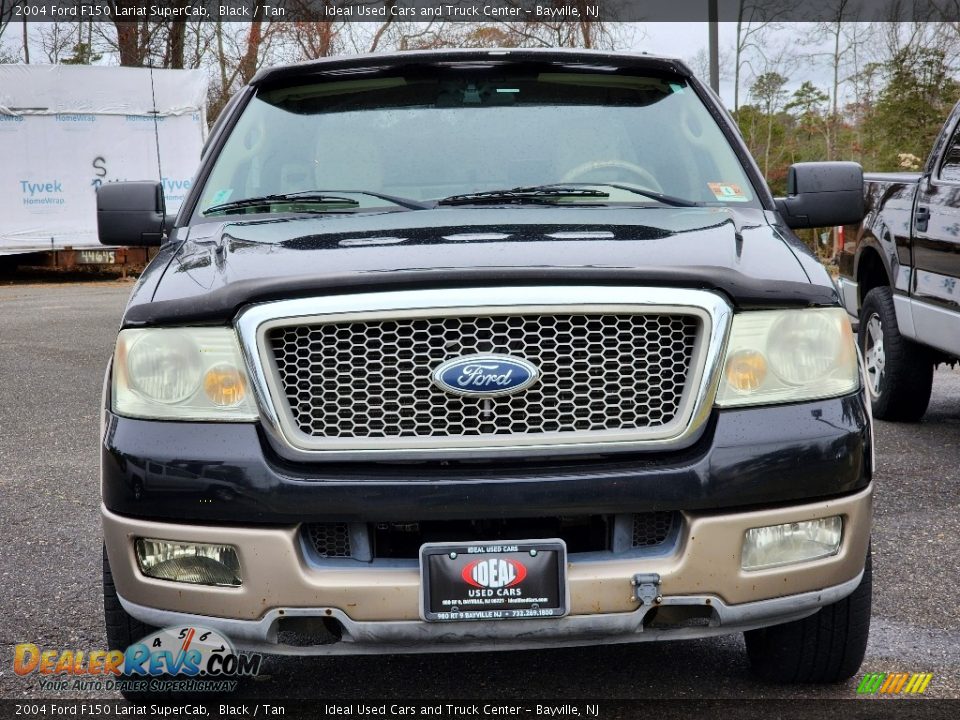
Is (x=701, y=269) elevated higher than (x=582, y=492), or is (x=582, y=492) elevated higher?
(x=701, y=269)

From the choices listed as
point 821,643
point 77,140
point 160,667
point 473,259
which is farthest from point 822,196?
point 77,140

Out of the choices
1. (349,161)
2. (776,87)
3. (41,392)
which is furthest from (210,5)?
(349,161)

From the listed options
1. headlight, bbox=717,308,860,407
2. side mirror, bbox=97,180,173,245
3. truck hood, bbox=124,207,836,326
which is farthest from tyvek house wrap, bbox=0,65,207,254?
headlight, bbox=717,308,860,407

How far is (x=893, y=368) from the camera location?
6.79 meters

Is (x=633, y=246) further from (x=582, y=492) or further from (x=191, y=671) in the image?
(x=191, y=671)

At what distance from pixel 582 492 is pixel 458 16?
78.0 feet

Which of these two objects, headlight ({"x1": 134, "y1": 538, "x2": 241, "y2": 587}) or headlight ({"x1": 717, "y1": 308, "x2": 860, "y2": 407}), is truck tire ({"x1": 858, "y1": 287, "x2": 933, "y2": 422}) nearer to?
headlight ({"x1": 717, "y1": 308, "x2": 860, "y2": 407})

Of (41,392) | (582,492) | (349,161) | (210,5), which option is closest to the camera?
(582,492)

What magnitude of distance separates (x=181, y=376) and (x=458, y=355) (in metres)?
0.63

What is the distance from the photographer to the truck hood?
2.58 m

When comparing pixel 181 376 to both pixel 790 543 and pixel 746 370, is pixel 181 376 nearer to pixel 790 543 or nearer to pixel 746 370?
pixel 746 370

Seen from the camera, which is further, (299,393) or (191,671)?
(191,671)

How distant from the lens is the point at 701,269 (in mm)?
2641

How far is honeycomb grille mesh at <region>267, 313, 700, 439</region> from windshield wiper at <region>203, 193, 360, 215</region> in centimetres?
106
